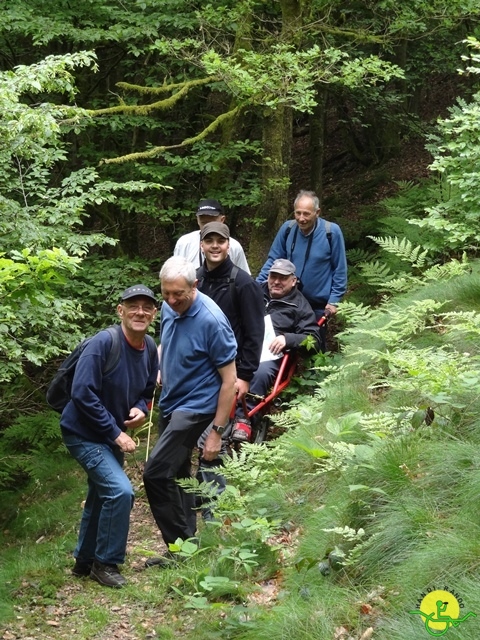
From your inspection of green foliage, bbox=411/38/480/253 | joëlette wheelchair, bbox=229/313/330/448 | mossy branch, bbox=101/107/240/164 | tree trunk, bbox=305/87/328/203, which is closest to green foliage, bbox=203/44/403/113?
mossy branch, bbox=101/107/240/164

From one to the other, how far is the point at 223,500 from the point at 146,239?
1157 cm

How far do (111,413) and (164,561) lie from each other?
43.7 inches

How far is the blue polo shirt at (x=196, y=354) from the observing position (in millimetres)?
5574

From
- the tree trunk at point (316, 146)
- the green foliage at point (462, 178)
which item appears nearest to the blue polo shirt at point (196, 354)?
the green foliage at point (462, 178)

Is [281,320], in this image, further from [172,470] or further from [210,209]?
[172,470]

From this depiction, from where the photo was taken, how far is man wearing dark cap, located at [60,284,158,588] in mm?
5363

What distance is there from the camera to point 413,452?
15.1 feet

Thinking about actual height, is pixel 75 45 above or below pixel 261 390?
above

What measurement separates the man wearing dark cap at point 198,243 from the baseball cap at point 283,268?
0.64 meters

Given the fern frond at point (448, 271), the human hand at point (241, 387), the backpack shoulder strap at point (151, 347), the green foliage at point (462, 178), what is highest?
the green foliage at point (462, 178)

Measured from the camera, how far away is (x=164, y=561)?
572 centimetres

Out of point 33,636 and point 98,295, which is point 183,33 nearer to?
point 98,295

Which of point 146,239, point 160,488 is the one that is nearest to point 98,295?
point 160,488

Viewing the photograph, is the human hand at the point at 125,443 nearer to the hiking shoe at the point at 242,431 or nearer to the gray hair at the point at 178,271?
the gray hair at the point at 178,271
